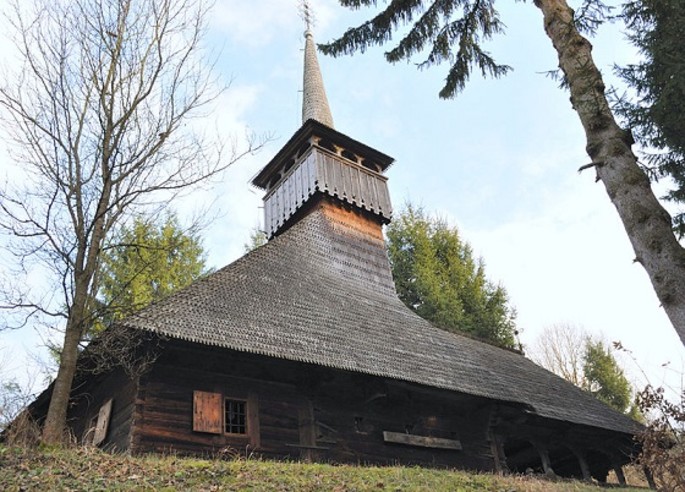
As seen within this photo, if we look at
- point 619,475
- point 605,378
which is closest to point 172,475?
point 619,475

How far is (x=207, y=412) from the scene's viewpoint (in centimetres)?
926

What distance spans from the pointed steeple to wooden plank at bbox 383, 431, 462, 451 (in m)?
11.6

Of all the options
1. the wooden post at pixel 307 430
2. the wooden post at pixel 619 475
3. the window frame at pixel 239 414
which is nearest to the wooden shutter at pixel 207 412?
the window frame at pixel 239 414

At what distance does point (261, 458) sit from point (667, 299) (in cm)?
666

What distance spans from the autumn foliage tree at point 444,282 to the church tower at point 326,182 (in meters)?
7.00

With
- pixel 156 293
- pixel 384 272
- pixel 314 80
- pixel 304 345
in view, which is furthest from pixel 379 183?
pixel 304 345

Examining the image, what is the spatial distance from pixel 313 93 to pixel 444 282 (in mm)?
9970

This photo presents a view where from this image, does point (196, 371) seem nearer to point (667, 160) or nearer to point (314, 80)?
point (667, 160)

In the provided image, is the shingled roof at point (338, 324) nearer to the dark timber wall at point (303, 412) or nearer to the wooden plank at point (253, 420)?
the dark timber wall at point (303, 412)

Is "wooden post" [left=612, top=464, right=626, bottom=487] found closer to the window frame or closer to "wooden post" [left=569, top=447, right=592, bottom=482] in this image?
"wooden post" [left=569, top=447, right=592, bottom=482]

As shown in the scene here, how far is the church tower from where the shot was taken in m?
17.2

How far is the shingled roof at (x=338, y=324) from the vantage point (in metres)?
9.63

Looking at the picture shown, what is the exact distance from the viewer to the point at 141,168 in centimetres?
999

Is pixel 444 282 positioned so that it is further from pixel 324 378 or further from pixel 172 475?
pixel 172 475
